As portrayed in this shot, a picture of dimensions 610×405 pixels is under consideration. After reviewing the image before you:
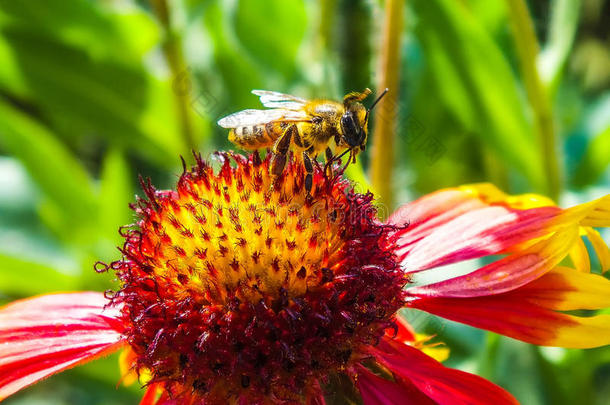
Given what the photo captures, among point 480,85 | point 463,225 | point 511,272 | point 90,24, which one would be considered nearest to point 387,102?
point 480,85

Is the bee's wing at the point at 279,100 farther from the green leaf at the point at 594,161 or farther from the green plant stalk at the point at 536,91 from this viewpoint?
the green leaf at the point at 594,161

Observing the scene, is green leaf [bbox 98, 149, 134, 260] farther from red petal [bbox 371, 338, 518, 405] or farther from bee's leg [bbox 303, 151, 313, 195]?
red petal [bbox 371, 338, 518, 405]

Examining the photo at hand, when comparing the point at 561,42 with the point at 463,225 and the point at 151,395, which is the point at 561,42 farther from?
the point at 151,395

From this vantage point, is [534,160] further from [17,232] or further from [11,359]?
→ [17,232]

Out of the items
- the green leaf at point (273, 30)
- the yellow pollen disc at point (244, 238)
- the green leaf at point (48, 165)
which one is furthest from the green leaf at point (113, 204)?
the yellow pollen disc at point (244, 238)

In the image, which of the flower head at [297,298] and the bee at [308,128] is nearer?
the flower head at [297,298]

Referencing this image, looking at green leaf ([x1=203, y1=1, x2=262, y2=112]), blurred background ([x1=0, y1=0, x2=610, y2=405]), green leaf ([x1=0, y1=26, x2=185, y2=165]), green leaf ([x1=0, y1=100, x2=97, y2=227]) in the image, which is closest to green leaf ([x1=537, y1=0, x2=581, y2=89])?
blurred background ([x1=0, y1=0, x2=610, y2=405])

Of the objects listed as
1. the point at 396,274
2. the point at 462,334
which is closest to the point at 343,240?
the point at 396,274
